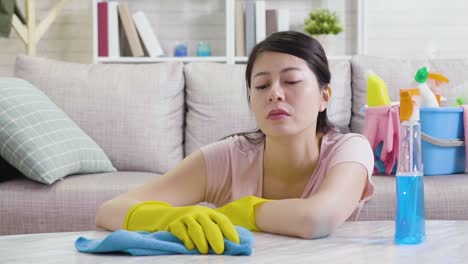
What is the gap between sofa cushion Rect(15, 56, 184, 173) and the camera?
3098 millimetres

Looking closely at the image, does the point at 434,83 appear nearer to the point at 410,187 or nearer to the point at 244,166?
the point at 244,166

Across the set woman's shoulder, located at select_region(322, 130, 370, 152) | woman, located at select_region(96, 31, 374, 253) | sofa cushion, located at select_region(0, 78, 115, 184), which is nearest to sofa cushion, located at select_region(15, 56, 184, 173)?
sofa cushion, located at select_region(0, 78, 115, 184)

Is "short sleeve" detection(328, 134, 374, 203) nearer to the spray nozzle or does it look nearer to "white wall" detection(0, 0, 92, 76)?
the spray nozzle

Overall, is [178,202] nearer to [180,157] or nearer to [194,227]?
[194,227]

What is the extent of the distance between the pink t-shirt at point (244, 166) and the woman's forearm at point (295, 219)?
→ 29 centimetres

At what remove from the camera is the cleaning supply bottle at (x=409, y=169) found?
126 cm

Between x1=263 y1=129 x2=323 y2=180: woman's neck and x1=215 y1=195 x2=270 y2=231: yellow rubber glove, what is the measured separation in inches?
12.0

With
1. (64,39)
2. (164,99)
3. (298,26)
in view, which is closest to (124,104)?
(164,99)

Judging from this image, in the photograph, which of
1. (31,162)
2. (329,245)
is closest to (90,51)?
(31,162)

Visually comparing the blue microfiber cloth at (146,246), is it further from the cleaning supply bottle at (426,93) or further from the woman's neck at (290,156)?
the cleaning supply bottle at (426,93)

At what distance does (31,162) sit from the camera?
2.71m

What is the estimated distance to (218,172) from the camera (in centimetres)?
182

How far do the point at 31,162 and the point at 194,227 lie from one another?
1626 mm

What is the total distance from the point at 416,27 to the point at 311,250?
163 inches
